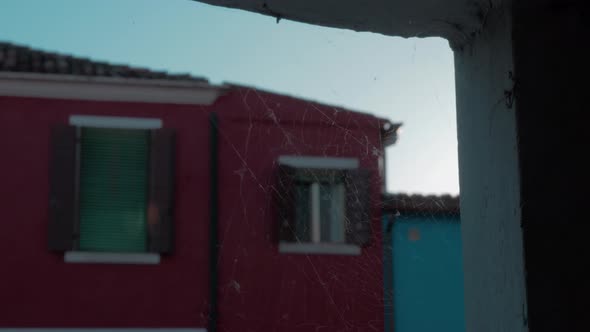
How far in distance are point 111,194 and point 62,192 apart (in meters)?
0.37

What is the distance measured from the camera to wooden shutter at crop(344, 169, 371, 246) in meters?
5.22

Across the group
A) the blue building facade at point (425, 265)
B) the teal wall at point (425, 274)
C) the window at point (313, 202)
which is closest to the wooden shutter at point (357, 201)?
the window at point (313, 202)

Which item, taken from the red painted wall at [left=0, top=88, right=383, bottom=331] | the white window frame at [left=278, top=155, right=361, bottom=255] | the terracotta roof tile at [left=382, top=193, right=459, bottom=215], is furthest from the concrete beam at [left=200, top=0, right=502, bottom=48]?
the terracotta roof tile at [left=382, top=193, right=459, bottom=215]

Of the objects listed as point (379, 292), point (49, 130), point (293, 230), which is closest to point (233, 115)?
point (293, 230)

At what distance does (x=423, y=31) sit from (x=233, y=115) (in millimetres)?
5356

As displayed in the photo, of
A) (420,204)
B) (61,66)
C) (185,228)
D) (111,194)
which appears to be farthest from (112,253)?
(420,204)

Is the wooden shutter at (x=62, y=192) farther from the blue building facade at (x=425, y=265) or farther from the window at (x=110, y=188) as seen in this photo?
the blue building facade at (x=425, y=265)

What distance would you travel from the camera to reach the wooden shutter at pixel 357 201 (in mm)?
5216

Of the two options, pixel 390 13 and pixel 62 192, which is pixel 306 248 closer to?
pixel 62 192

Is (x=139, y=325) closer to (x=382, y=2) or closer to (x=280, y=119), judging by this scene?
(x=280, y=119)

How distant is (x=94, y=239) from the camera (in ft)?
20.8

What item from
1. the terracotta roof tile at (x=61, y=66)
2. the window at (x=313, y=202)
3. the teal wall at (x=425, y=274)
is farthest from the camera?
the terracotta roof tile at (x=61, y=66)

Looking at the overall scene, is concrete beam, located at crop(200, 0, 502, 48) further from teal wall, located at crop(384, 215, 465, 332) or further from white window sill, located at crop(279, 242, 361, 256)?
teal wall, located at crop(384, 215, 465, 332)

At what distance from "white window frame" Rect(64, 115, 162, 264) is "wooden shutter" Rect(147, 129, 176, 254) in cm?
9
